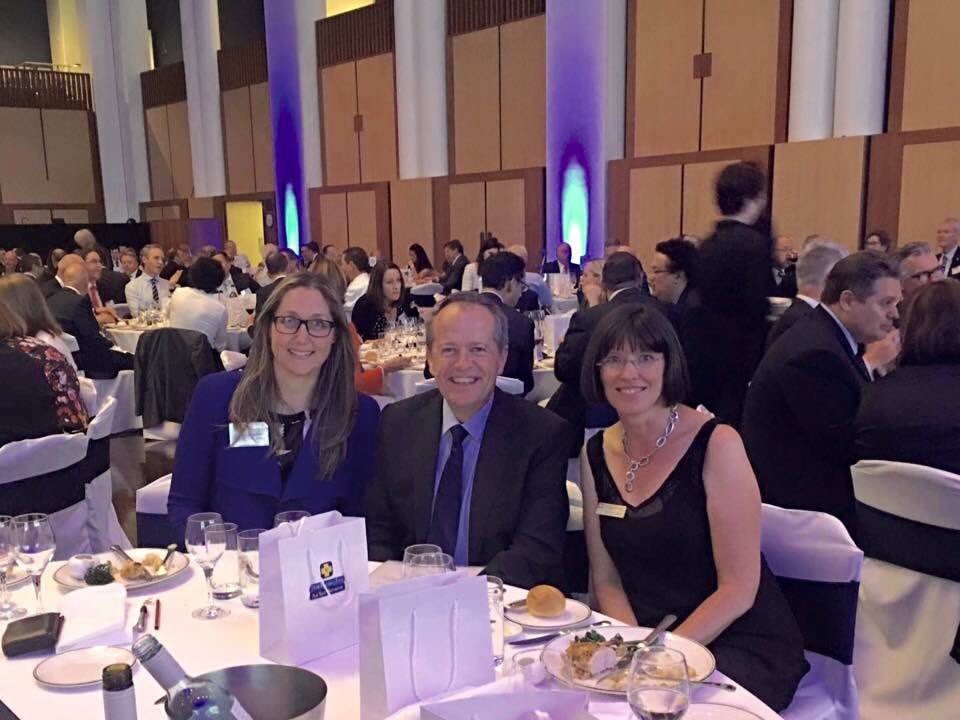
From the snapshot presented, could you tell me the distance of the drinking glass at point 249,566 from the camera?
1685mm

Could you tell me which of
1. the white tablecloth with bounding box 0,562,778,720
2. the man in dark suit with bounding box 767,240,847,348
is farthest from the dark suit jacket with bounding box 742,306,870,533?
the white tablecloth with bounding box 0,562,778,720

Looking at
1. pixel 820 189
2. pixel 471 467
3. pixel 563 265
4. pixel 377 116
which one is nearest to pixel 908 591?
pixel 471 467

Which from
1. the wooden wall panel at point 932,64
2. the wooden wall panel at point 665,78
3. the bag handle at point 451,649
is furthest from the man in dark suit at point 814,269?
the wooden wall panel at point 665,78

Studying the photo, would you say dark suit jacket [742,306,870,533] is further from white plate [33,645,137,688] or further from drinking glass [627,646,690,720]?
white plate [33,645,137,688]

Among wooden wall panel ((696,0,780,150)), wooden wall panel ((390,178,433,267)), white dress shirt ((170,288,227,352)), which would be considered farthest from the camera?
wooden wall panel ((390,178,433,267))

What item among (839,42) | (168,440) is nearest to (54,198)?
(168,440)

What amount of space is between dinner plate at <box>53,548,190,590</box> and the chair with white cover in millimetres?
1953

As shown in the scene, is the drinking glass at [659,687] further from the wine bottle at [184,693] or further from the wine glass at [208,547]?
the wine glass at [208,547]

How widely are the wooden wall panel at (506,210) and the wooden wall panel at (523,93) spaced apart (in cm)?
33

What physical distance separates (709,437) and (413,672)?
39.8 inches

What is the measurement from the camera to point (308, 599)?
148cm

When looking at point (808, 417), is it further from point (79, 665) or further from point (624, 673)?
point (79, 665)

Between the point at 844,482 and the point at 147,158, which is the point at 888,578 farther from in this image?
the point at 147,158

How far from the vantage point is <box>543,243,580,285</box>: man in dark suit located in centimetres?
1048
